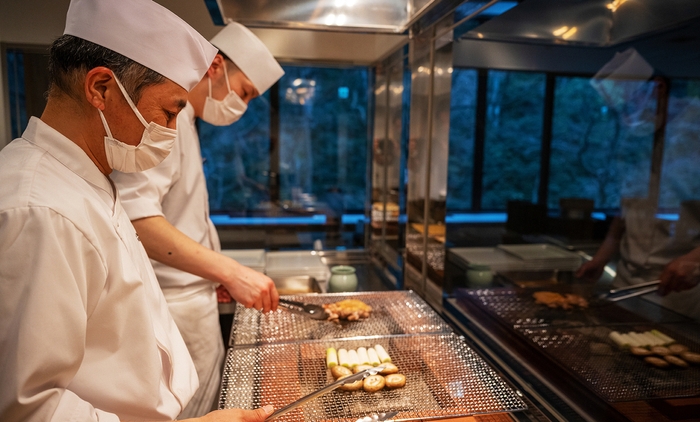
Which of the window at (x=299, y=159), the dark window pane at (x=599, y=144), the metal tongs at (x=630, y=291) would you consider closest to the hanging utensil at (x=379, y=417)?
the metal tongs at (x=630, y=291)

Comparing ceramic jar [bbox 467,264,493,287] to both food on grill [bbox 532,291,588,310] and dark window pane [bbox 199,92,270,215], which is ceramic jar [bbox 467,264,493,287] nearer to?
food on grill [bbox 532,291,588,310]

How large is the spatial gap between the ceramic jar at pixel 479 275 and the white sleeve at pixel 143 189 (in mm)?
1360

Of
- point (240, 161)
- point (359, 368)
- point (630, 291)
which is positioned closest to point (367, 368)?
point (359, 368)

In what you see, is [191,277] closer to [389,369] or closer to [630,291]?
[389,369]

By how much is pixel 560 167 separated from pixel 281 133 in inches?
68.6

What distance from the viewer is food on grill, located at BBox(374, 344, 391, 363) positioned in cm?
126

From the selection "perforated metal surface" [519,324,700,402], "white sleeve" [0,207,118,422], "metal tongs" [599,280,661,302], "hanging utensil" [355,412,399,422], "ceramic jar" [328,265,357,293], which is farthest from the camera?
"ceramic jar" [328,265,357,293]

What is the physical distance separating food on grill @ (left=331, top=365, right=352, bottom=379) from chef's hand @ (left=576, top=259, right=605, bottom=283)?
49.8 inches

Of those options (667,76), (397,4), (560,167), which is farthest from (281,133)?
(667,76)

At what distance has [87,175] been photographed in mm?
821

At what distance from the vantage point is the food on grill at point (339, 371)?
1.16 metres

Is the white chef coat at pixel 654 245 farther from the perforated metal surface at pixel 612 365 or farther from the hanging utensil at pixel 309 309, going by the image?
the hanging utensil at pixel 309 309

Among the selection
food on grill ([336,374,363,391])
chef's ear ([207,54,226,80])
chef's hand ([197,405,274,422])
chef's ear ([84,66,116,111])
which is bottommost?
food on grill ([336,374,363,391])

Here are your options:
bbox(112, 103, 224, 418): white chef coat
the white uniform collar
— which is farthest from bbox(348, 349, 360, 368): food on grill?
the white uniform collar
